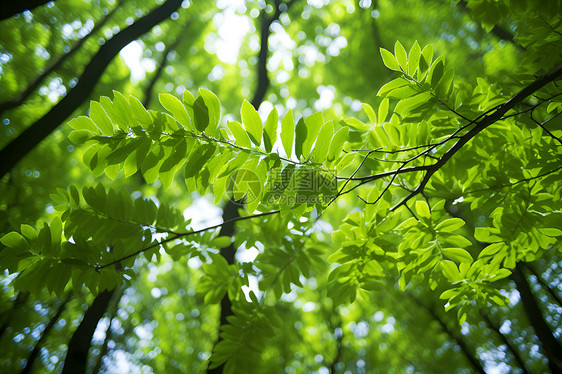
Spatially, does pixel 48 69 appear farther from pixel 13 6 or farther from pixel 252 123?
pixel 252 123

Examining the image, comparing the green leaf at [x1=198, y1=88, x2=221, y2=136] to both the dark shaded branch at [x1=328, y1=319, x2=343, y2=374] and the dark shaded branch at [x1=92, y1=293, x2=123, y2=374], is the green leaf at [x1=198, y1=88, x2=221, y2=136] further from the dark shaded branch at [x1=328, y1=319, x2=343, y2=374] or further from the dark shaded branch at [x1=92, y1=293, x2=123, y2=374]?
the dark shaded branch at [x1=328, y1=319, x2=343, y2=374]

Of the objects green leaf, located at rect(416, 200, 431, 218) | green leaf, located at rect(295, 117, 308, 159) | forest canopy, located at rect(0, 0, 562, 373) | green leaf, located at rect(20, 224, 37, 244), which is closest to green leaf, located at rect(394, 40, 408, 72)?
forest canopy, located at rect(0, 0, 562, 373)

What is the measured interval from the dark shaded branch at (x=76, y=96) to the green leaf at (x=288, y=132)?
1.67m

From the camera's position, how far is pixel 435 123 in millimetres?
1212

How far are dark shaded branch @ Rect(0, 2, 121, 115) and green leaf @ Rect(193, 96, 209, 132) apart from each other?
2971mm

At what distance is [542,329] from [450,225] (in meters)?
1.86

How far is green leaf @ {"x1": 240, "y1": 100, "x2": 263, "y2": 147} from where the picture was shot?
1053 millimetres

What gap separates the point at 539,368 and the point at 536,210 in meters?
2.58

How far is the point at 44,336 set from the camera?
3.44m

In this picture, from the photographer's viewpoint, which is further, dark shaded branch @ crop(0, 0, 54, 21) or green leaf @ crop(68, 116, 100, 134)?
dark shaded branch @ crop(0, 0, 54, 21)

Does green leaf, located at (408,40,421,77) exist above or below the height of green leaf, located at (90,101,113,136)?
above

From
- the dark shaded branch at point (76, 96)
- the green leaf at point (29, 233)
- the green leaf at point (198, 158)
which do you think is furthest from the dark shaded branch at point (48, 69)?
the green leaf at point (198, 158)

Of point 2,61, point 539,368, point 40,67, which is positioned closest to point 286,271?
point 539,368

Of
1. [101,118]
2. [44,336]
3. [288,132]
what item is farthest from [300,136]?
[44,336]
